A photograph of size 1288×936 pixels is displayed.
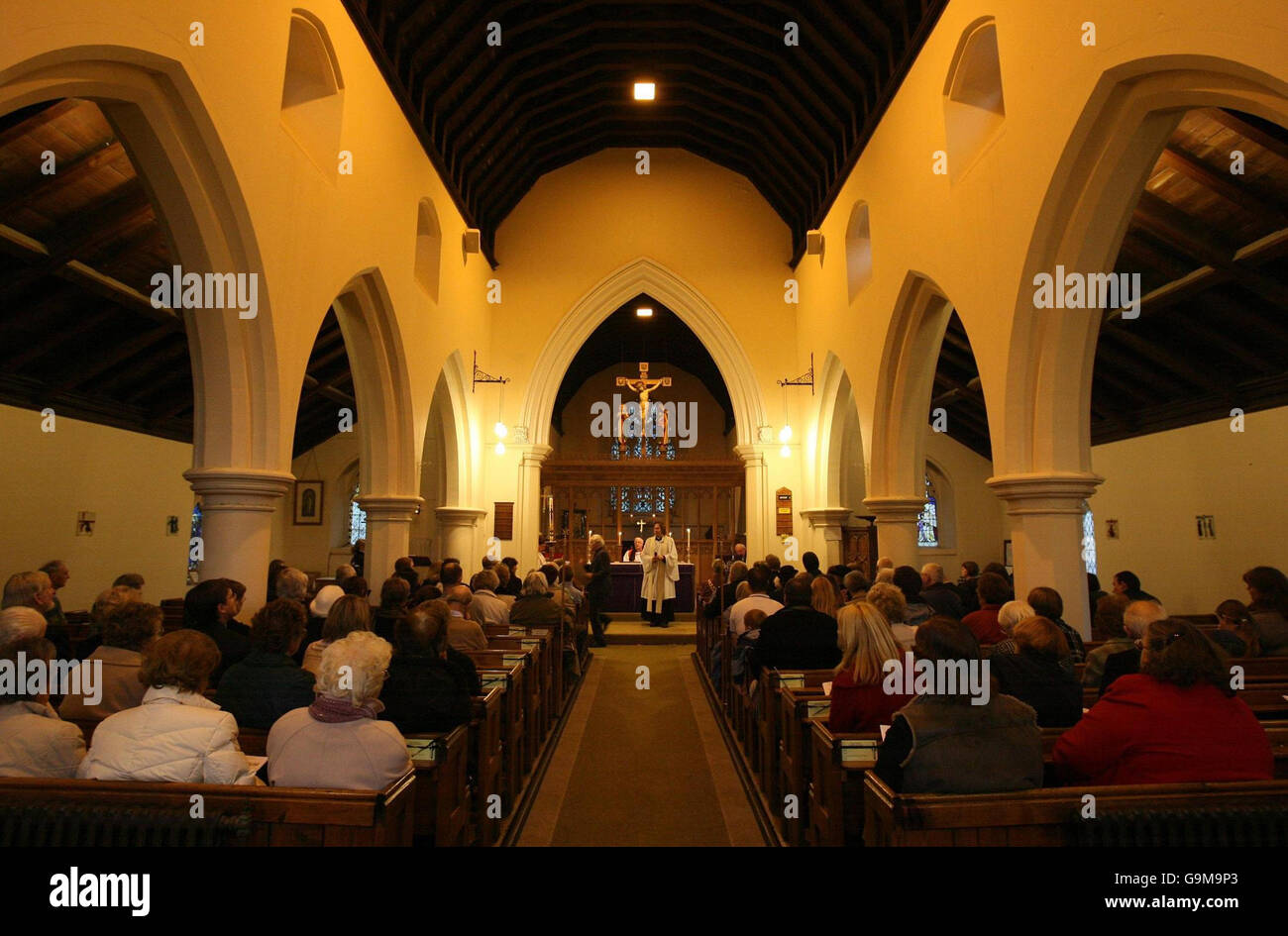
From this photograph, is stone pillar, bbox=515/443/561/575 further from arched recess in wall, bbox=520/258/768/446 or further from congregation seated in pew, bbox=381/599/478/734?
congregation seated in pew, bbox=381/599/478/734

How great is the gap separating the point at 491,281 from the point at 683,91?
11.4ft

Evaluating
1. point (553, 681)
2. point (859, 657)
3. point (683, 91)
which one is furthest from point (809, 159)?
point (859, 657)

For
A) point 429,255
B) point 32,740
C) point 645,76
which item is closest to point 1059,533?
point 32,740

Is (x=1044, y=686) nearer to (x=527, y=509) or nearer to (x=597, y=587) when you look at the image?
(x=597, y=587)

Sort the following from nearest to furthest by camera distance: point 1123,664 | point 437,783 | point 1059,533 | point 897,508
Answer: point 437,783 < point 1123,664 < point 1059,533 < point 897,508

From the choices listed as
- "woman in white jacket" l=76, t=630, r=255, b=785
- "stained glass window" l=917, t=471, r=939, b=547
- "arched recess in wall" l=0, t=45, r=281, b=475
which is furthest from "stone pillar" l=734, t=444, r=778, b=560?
"woman in white jacket" l=76, t=630, r=255, b=785

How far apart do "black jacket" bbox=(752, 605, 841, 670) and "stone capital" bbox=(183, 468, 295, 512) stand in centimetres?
279

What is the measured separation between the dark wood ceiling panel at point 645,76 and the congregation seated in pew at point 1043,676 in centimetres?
493

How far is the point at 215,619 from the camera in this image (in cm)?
345

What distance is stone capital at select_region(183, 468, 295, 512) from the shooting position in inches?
177

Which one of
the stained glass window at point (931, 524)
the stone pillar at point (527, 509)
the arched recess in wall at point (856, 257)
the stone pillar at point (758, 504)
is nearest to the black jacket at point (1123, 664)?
the arched recess in wall at point (856, 257)

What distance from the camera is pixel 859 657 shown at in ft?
9.32

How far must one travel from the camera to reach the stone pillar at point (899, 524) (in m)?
7.68

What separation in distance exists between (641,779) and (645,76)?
25.9 feet
